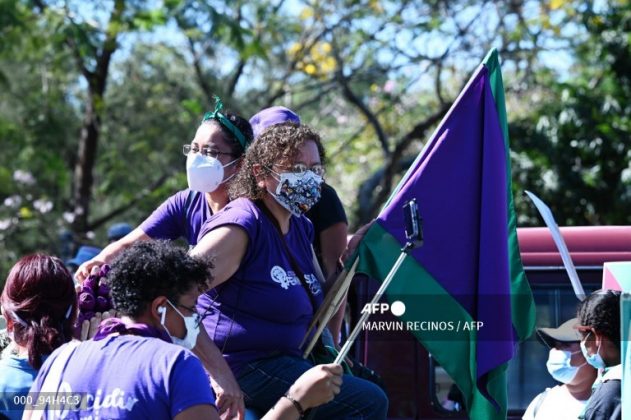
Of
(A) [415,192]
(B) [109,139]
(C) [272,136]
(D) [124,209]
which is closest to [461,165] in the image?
(A) [415,192]

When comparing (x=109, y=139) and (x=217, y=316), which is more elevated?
(x=109, y=139)

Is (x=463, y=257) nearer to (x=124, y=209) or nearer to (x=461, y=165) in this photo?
(x=461, y=165)

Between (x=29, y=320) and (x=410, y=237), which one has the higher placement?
(x=410, y=237)

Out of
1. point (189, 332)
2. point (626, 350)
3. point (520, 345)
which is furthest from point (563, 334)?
point (189, 332)

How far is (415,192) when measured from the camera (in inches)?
159

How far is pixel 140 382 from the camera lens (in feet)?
9.70

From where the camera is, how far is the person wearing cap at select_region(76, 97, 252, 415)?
13.9 ft

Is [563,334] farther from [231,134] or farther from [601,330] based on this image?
[231,134]

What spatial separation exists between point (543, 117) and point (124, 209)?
5.57m

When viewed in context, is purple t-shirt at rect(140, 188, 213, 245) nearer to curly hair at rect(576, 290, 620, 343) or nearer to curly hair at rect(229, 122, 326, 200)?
curly hair at rect(229, 122, 326, 200)

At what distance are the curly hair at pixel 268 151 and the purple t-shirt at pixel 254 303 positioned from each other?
7.1 inches

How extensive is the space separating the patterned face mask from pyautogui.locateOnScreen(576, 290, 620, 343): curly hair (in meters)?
1.08

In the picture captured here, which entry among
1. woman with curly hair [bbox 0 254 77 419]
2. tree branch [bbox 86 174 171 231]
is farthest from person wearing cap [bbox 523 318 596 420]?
tree branch [bbox 86 174 171 231]

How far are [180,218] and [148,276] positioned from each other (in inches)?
50.2
